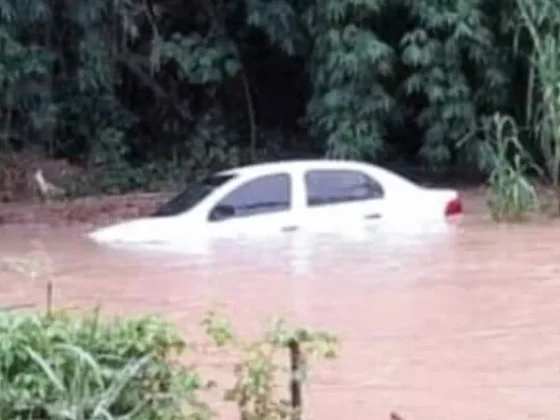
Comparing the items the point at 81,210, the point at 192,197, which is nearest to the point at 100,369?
the point at 192,197

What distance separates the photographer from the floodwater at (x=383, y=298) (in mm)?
8281

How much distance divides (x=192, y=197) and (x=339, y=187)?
57.3 inches

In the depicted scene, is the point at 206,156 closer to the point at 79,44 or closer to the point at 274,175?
the point at 79,44

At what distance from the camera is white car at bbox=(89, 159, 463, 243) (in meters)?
15.3

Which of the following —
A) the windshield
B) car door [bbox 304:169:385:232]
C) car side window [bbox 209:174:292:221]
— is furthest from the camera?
car door [bbox 304:169:385:232]

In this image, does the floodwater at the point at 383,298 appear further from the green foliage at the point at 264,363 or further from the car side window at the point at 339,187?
the green foliage at the point at 264,363

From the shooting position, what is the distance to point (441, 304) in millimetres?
11805

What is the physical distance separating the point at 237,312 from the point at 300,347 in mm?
6345

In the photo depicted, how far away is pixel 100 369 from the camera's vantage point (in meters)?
5.06

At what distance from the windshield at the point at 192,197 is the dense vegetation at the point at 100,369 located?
10.1 metres

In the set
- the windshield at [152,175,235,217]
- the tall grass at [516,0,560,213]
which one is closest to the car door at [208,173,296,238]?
the windshield at [152,175,235,217]

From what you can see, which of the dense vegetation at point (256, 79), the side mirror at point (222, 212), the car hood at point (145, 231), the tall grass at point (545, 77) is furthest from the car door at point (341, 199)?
the dense vegetation at point (256, 79)

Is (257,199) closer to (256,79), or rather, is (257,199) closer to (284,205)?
(284,205)

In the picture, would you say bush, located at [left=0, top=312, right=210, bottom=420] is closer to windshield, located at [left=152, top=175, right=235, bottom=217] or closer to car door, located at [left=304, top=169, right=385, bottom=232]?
windshield, located at [left=152, top=175, right=235, bottom=217]
